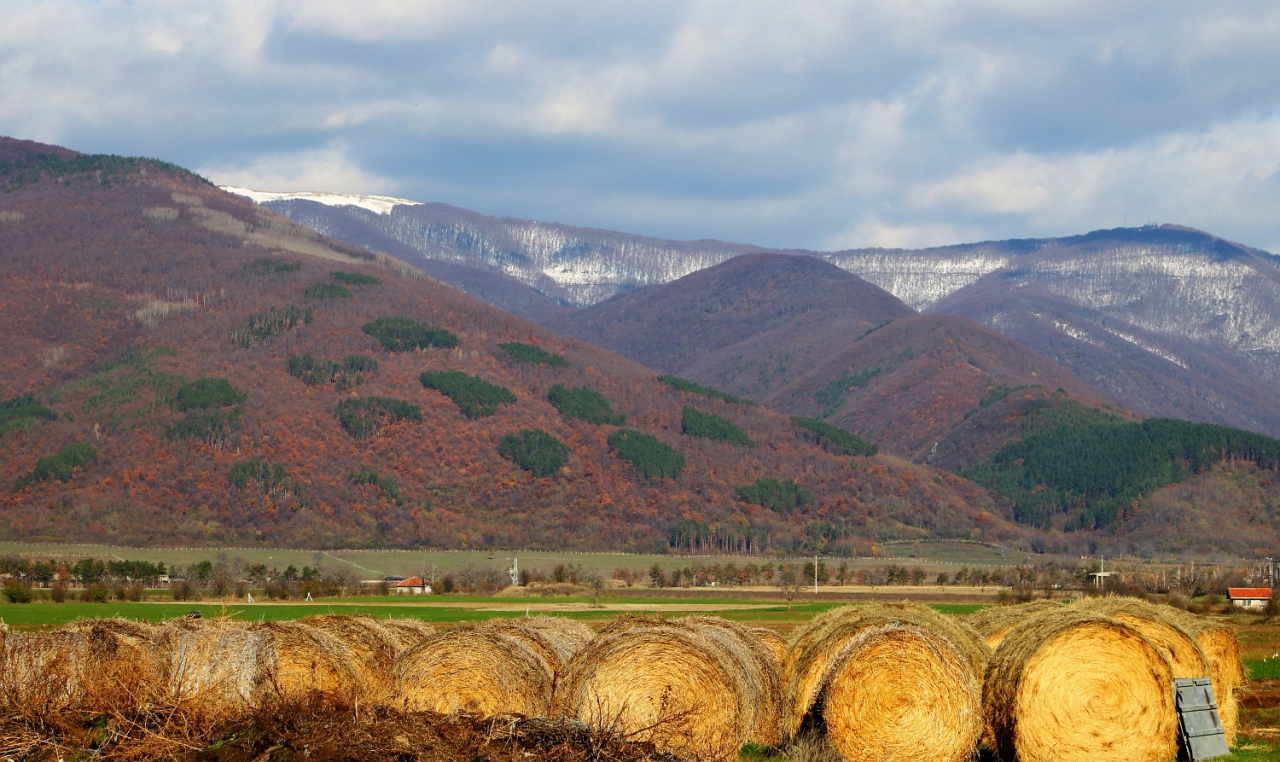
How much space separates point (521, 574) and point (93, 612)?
6144cm

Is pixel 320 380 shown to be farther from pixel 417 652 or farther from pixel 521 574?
pixel 417 652

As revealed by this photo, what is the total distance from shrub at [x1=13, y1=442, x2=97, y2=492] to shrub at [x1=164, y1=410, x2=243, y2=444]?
31.6 feet

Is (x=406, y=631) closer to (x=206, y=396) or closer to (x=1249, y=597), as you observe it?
(x=1249, y=597)

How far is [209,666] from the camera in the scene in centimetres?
2439

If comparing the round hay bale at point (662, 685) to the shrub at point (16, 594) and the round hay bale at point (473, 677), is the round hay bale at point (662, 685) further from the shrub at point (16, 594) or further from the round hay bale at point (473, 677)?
the shrub at point (16, 594)

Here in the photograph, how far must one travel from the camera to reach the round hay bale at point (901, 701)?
21.2 metres

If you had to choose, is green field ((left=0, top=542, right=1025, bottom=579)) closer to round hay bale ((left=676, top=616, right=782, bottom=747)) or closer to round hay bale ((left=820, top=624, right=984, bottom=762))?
round hay bale ((left=676, top=616, right=782, bottom=747))

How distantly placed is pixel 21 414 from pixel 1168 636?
18685 centimetres

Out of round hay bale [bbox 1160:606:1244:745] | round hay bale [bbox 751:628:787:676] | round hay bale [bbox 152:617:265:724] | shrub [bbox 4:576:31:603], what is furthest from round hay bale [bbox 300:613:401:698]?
shrub [bbox 4:576:31:603]

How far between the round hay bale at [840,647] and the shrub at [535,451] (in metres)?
160

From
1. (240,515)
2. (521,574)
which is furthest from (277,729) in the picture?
(240,515)

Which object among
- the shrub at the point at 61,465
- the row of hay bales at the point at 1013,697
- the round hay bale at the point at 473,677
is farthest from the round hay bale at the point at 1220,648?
the shrub at the point at 61,465

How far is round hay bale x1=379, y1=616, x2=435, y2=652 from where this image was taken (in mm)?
29438

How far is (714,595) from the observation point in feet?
344
